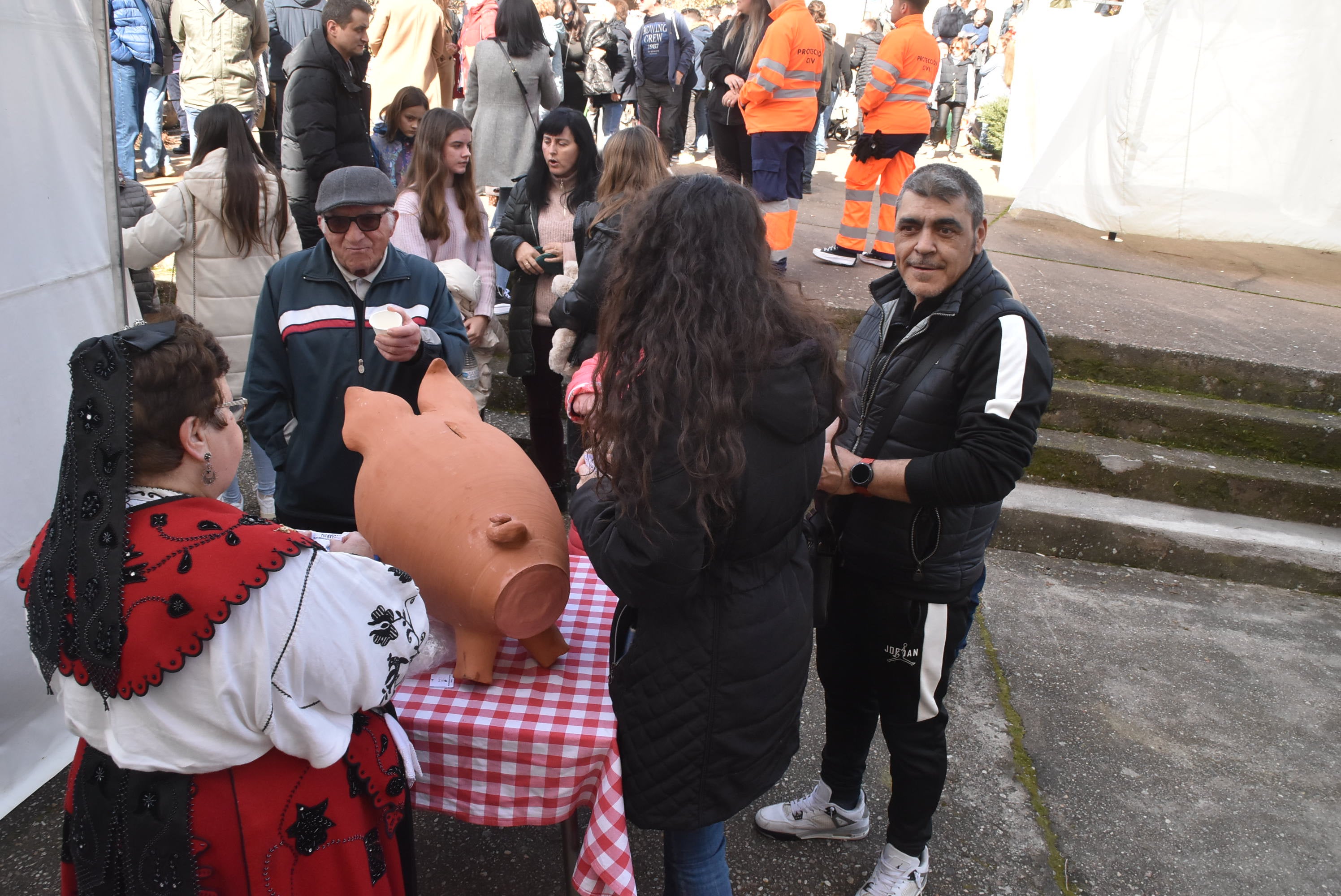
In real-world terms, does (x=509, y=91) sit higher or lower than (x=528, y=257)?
higher

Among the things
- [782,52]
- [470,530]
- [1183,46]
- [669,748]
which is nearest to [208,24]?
[782,52]

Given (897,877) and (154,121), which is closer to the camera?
(897,877)

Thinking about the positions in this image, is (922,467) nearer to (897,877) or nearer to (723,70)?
(897,877)

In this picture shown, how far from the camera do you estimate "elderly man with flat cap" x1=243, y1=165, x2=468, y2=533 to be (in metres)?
2.29

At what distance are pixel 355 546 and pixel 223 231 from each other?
2.28 m

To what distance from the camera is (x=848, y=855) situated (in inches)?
99.0

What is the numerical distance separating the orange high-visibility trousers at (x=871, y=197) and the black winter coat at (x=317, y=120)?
3042mm

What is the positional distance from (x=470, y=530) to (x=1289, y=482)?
14.1ft

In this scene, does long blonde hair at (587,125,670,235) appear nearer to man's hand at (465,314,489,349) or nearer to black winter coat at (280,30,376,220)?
man's hand at (465,314,489,349)

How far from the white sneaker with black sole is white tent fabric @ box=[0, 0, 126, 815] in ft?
15.4

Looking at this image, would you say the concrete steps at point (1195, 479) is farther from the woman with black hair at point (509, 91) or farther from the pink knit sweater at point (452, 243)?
the woman with black hair at point (509, 91)

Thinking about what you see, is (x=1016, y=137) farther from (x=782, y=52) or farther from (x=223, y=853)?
(x=223, y=853)

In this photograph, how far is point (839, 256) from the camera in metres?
6.12

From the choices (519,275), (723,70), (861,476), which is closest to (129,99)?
(723,70)
